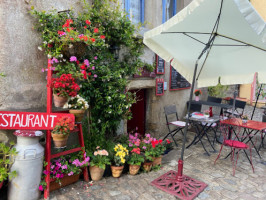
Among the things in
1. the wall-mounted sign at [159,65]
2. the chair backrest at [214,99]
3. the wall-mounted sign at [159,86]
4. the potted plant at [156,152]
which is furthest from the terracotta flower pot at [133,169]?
Answer: the chair backrest at [214,99]

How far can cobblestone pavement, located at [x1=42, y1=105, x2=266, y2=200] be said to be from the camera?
3.27m

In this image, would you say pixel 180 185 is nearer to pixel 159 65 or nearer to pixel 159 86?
pixel 159 86

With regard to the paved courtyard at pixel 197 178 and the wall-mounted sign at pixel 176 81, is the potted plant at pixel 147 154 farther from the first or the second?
the wall-mounted sign at pixel 176 81

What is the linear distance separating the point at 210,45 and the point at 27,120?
9.48 feet

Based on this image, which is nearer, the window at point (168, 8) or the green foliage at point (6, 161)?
the green foliage at point (6, 161)

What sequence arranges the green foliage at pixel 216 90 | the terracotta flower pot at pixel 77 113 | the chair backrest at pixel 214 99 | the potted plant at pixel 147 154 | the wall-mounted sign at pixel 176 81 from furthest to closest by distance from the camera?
the green foliage at pixel 216 90 → the chair backrest at pixel 214 99 → the wall-mounted sign at pixel 176 81 → the potted plant at pixel 147 154 → the terracotta flower pot at pixel 77 113

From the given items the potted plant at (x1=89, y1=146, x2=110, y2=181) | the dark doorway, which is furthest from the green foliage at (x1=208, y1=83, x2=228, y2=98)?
the potted plant at (x1=89, y1=146, x2=110, y2=181)

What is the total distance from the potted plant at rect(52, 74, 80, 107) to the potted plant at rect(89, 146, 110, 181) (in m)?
1.10

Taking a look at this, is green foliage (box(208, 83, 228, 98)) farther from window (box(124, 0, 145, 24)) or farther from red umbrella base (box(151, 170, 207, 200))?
red umbrella base (box(151, 170, 207, 200))

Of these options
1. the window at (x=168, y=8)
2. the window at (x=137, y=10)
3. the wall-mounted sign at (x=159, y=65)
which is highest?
Answer: the window at (x=168, y=8)

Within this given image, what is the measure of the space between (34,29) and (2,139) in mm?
1734

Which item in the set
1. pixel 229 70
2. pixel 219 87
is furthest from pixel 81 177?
pixel 219 87

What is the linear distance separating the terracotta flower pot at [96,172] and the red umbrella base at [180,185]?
905 millimetres

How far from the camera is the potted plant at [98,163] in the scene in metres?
3.54
